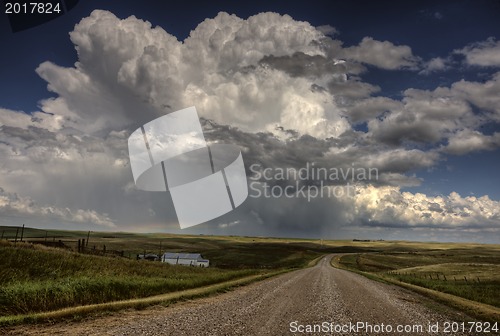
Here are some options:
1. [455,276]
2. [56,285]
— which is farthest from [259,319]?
[455,276]

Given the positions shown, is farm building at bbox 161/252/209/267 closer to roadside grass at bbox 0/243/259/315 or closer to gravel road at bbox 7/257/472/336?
roadside grass at bbox 0/243/259/315

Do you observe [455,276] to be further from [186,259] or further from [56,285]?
[186,259]

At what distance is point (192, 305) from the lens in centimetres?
1728

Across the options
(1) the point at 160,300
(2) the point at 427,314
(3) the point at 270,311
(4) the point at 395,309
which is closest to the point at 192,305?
(1) the point at 160,300

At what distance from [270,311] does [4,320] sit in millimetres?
9960

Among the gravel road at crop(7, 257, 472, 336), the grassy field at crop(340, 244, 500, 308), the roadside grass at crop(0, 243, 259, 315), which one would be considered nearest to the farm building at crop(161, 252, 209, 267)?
the grassy field at crop(340, 244, 500, 308)

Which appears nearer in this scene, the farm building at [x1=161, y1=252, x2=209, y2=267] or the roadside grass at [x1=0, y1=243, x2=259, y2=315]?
the roadside grass at [x1=0, y1=243, x2=259, y2=315]

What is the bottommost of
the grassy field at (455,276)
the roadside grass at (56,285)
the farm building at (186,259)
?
the farm building at (186,259)

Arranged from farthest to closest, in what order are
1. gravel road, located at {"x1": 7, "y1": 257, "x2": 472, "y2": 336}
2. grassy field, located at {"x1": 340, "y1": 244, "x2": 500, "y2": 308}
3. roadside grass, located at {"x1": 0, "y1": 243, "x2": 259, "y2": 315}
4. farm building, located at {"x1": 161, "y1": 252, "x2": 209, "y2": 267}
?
farm building, located at {"x1": 161, "y1": 252, "x2": 209, "y2": 267}
grassy field, located at {"x1": 340, "y1": 244, "x2": 500, "y2": 308}
roadside grass, located at {"x1": 0, "y1": 243, "x2": 259, "y2": 315}
gravel road, located at {"x1": 7, "y1": 257, "x2": 472, "y2": 336}

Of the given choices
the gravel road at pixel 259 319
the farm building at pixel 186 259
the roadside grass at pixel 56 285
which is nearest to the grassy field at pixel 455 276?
the gravel road at pixel 259 319

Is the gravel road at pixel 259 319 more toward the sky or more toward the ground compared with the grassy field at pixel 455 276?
more toward the sky

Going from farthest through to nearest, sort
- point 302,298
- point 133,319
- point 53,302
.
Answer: point 302,298 < point 53,302 < point 133,319

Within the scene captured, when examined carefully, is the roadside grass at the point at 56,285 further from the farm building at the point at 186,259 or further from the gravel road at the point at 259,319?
the farm building at the point at 186,259

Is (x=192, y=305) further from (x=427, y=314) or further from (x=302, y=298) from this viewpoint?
(x=427, y=314)
